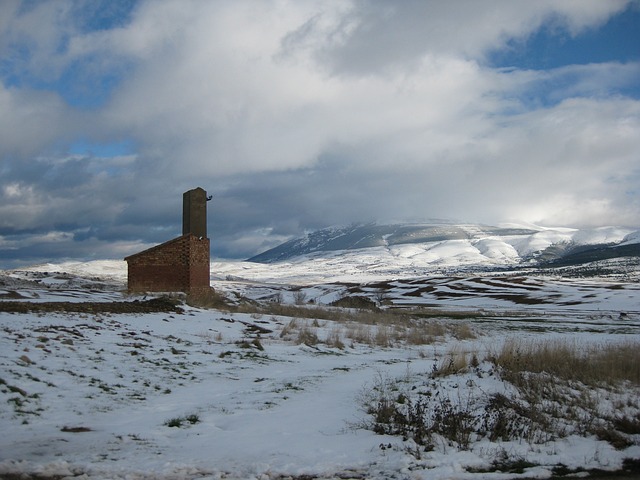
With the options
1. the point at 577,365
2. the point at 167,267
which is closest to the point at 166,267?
the point at 167,267

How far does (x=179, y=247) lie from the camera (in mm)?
24516

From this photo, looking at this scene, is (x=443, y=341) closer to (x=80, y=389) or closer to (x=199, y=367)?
(x=199, y=367)

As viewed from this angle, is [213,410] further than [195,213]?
No

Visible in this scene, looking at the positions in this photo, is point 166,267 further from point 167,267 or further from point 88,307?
point 88,307

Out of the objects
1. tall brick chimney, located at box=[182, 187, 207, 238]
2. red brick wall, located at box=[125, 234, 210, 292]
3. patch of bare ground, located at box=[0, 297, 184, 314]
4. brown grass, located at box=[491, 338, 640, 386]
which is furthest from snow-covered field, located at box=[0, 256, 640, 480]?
tall brick chimney, located at box=[182, 187, 207, 238]

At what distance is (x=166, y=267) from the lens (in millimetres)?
24516

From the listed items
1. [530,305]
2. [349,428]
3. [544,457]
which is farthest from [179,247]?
[530,305]

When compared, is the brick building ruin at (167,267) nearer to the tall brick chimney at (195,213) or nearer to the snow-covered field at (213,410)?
the tall brick chimney at (195,213)

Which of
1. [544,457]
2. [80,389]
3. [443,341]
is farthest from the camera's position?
[443,341]

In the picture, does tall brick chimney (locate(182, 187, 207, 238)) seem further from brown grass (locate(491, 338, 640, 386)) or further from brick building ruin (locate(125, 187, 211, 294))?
brown grass (locate(491, 338, 640, 386))

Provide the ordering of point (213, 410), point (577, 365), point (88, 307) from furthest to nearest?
point (88, 307), point (577, 365), point (213, 410)

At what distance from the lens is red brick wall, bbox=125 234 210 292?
79.8 ft

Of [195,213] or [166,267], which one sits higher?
[195,213]

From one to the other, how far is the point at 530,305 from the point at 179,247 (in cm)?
4392
